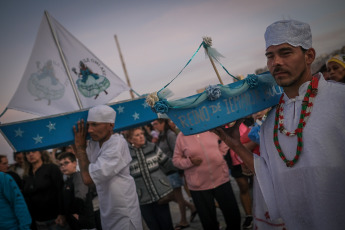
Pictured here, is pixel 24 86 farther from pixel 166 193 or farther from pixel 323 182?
pixel 323 182

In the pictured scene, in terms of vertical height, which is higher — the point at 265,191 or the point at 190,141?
the point at 190,141

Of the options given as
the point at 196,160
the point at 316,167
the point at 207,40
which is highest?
the point at 207,40

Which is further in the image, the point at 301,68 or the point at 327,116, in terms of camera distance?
the point at 301,68

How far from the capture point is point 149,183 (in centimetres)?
373

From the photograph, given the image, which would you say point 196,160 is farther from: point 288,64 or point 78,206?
point 288,64

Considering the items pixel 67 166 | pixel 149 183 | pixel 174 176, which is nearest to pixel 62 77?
pixel 67 166

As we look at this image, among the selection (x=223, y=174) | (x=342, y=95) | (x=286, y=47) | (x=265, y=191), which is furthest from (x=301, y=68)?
(x=223, y=174)

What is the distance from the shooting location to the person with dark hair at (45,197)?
386cm

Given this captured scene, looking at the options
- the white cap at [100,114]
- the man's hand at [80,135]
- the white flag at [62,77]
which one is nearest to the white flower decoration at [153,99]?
the white cap at [100,114]

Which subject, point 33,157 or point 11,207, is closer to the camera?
point 11,207

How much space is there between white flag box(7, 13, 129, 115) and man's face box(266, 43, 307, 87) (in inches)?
111

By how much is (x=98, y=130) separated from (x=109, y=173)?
56 cm

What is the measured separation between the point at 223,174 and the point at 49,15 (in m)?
3.93

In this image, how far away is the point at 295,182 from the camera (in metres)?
1.50
